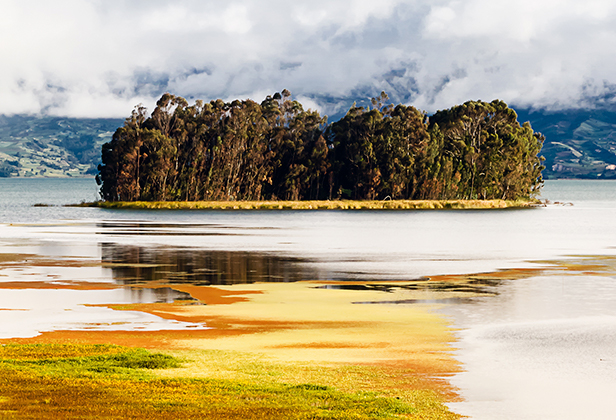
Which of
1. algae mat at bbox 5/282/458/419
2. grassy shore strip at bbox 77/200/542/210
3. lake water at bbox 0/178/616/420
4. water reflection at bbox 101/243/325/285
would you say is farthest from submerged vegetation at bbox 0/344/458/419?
grassy shore strip at bbox 77/200/542/210

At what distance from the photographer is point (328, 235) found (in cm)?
6297

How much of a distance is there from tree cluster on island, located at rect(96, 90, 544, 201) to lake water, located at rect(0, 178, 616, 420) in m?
53.1

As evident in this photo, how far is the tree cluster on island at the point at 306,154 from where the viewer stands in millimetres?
123250

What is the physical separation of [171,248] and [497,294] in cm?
2456

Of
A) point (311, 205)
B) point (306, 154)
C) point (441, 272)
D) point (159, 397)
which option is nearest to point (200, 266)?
point (441, 272)

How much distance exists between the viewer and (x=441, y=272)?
35.0 m

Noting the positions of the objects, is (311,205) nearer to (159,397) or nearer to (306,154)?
(306,154)

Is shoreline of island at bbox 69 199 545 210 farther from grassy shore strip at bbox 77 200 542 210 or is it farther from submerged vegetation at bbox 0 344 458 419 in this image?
submerged vegetation at bbox 0 344 458 419

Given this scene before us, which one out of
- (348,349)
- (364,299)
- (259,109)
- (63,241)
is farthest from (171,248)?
(259,109)

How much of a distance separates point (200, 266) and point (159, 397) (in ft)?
78.7

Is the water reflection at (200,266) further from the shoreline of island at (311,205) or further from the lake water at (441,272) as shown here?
the shoreline of island at (311,205)

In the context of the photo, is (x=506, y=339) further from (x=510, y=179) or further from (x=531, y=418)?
(x=510, y=179)

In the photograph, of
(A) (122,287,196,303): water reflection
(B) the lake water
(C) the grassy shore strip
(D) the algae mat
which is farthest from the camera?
(C) the grassy shore strip

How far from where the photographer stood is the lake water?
46.5ft
